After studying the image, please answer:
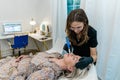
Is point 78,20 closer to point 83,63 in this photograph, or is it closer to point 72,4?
point 83,63

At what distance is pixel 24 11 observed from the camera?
361 cm

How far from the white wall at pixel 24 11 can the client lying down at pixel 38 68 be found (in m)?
1.94

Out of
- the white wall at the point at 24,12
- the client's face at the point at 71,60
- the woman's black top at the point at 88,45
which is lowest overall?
the client's face at the point at 71,60

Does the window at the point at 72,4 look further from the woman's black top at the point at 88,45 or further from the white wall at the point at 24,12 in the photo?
the woman's black top at the point at 88,45

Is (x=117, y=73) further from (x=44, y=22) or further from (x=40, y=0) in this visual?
(x=40, y=0)

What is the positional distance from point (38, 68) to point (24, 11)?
2.47 meters

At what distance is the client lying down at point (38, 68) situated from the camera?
1.38 meters

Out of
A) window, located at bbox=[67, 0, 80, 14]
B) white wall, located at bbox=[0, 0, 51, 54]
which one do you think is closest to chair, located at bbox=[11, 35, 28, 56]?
white wall, located at bbox=[0, 0, 51, 54]

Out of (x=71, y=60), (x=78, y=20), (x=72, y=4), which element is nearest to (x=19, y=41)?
(x=72, y=4)

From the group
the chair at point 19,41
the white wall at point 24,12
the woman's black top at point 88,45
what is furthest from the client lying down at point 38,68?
the white wall at point 24,12

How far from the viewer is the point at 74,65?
1388 mm

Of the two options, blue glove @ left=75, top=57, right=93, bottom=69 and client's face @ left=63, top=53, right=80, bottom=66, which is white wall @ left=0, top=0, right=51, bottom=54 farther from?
blue glove @ left=75, top=57, right=93, bottom=69

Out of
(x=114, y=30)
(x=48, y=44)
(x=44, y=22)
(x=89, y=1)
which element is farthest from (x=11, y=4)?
(x=114, y=30)

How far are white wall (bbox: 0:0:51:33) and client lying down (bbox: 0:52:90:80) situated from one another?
1.94 meters
